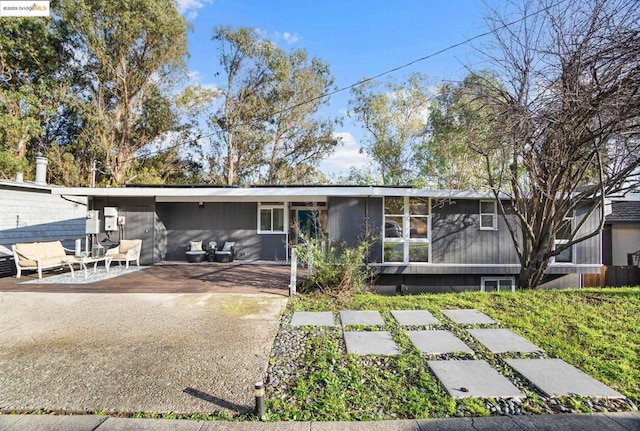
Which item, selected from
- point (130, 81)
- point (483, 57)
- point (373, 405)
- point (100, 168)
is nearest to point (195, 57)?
point (130, 81)

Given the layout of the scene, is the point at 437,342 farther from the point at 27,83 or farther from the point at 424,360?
the point at 27,83

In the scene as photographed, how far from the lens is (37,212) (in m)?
10.2

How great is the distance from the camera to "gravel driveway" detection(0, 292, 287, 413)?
105 inches

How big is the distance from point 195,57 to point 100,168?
803 centimetres

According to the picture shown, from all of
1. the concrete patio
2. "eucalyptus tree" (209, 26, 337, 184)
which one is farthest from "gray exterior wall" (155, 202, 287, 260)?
"eucalyptus tree" (209, 26, 337, 184)

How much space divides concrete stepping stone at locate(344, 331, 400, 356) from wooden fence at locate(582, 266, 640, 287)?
9.29m

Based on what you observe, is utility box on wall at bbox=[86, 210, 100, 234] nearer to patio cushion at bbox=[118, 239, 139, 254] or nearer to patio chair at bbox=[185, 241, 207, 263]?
patio cushion at bbox=[118, 239, 139, 254]

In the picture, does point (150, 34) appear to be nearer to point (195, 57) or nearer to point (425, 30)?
point (195, 57)

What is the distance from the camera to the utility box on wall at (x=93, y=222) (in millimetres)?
9953

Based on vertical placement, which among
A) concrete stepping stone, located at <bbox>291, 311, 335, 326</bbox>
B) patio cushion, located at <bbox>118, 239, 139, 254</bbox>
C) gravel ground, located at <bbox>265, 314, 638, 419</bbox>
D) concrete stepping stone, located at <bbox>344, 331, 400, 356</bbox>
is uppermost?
patio cushion, located at <bbox>118, 239, 139, 254</bbox>

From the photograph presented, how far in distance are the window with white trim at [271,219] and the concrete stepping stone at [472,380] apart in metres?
8.70

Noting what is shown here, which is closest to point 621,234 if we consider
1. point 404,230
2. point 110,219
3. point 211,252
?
point 404,230

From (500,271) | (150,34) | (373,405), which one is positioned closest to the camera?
(373,405)

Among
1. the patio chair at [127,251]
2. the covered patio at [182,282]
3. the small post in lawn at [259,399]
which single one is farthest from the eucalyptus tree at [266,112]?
the small post in lawn at [259,399]
